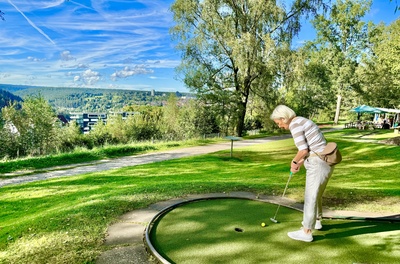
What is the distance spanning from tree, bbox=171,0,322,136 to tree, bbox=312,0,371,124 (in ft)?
51.8

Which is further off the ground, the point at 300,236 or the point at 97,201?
the point at 300,236

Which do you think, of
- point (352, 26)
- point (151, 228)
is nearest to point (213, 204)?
point (151, 228)

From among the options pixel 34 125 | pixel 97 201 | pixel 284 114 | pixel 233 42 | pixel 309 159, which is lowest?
pixel 34 125

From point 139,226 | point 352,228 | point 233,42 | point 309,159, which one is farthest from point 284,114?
point 233,42

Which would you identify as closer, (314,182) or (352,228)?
(314,182)

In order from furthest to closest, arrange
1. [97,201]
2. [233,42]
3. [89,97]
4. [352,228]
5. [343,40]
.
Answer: [89,97] < [343,40] < [233,42] < [97,201] < [352,228]

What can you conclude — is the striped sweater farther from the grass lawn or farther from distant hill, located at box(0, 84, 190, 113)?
distant hill, located at box(0, 84, 190, 113)

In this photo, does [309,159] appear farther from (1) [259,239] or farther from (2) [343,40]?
(2) [343,40]

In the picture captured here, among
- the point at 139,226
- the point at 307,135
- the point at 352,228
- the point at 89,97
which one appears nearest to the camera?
the point at 307,135

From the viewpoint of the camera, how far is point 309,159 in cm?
317

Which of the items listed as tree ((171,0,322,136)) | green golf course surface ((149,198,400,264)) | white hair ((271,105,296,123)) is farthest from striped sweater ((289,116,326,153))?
tree ((171,0,322,136))

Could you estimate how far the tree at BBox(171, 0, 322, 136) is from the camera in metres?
18.2

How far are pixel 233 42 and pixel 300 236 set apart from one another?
16598 mm

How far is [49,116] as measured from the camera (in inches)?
1188
